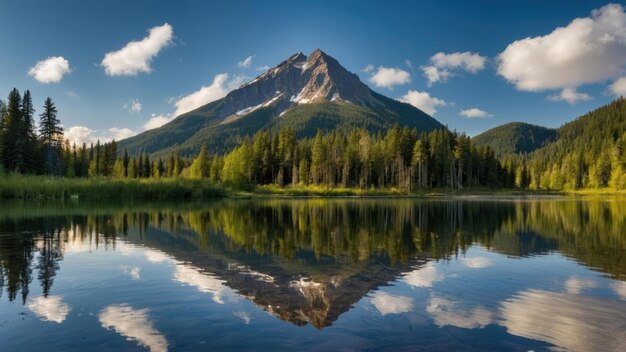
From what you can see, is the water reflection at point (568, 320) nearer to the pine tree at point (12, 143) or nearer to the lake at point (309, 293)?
the lake at point (309, 293)

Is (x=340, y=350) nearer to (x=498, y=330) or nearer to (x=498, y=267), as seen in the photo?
(x=498, y=330)

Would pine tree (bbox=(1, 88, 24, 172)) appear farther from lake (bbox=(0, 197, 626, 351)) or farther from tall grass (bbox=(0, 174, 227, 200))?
lake (bbox=(0, 197, 626, 351))

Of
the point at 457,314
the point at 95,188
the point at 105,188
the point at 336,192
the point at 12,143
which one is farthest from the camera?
the point at 336,192

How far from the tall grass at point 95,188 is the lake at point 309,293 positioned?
4395cm

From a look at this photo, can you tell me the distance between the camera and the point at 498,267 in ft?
57.1

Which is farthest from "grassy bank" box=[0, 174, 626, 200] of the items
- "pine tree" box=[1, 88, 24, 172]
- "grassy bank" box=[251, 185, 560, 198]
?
"pine tree" box=[1, 88, 24, 172]

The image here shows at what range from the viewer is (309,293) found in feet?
42.0

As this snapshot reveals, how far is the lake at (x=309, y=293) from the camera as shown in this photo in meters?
9.12

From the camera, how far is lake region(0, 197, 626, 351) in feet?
29.9

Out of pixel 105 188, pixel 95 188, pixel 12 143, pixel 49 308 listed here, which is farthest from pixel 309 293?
pixel 12 143

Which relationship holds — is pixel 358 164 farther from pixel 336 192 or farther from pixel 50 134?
pixel 50 134

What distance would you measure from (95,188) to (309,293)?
65187 millimetres

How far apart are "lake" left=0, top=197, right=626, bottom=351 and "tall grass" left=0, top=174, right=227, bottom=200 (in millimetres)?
43953

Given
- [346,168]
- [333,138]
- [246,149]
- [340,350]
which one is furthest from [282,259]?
[333,138]
